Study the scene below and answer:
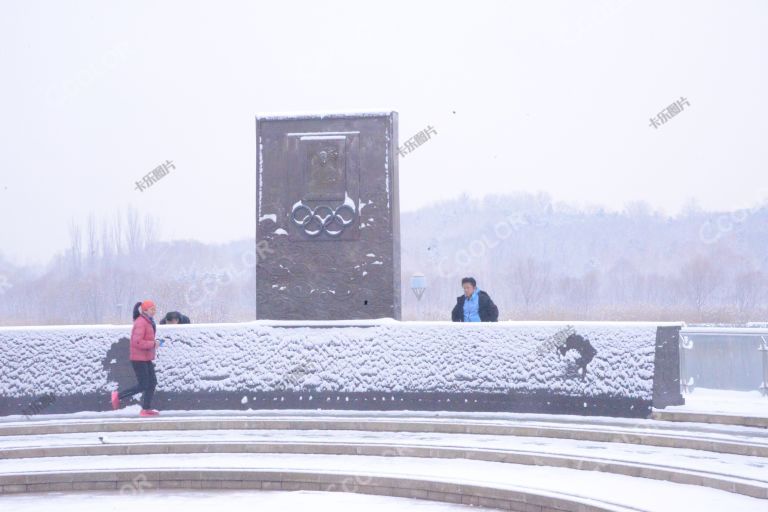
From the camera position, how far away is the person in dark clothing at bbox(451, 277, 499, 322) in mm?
13719

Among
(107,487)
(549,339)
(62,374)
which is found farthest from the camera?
(62,374)

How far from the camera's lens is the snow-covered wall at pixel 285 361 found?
1302 centimetres

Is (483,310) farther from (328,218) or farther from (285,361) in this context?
(285,361)

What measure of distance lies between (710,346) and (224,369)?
612 centimetres

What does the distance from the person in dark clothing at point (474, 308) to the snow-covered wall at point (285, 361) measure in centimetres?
61

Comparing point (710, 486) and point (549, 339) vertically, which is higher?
point (549, 339)

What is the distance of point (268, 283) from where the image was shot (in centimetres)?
1415

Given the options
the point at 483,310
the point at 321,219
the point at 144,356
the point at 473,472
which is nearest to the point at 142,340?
the point at 144,356

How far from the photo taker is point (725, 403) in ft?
41.1

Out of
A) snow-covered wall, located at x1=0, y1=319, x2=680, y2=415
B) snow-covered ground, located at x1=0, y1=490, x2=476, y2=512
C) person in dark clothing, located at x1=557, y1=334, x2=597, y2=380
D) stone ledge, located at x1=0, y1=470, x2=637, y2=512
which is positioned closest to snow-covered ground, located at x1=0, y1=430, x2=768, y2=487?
stone ledge, located at x1=0, y1=470, x2=637, y2=512

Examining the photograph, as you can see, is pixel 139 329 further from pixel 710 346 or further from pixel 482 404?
pixel 710 346

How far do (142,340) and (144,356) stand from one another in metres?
0.23

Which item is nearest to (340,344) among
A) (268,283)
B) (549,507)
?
(268,283)

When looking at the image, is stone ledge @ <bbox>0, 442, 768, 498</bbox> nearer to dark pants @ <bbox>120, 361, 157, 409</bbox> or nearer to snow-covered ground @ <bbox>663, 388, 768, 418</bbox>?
dark pants @ <bbox>120, 361, 157, 409</bbox>
